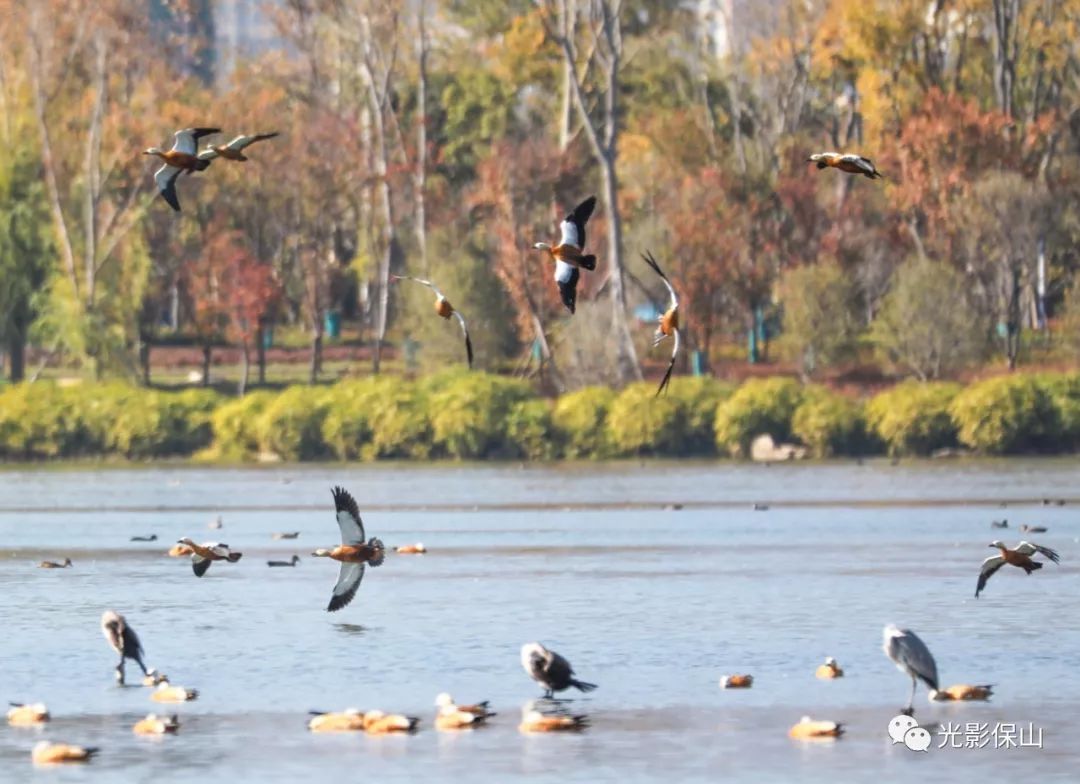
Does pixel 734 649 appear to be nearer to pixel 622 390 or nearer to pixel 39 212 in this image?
pixel 622 390

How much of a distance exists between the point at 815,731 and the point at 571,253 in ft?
22.2

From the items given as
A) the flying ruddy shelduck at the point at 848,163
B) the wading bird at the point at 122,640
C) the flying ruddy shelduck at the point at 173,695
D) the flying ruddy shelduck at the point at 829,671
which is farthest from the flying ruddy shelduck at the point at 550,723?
the flying ruddy shelduck at the point at 848,163

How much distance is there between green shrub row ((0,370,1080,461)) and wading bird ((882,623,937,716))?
151 ft

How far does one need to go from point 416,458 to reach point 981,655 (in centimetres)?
4748

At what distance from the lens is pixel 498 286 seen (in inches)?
3423

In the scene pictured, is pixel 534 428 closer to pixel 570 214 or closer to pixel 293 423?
pixel 293 423

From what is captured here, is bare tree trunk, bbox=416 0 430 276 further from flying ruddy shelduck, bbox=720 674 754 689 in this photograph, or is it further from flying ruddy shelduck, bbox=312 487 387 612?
flying ruddy shelduck, bbox=720 674 754 689

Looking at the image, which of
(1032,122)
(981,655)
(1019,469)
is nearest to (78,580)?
(981,655)

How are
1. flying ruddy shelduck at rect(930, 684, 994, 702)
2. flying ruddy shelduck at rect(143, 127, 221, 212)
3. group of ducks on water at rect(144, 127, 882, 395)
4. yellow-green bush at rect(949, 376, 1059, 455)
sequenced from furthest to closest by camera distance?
yellow-green bush at rect(949, 376, 1059, 455) < flying ruddy shelduck at rect(143, 127, 221, 212) < group of ducks on water at rect(144, 127, 882, 395) < flying ruddy shelduck at rect(930, 684, 994, 702)

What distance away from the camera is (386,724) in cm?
1931

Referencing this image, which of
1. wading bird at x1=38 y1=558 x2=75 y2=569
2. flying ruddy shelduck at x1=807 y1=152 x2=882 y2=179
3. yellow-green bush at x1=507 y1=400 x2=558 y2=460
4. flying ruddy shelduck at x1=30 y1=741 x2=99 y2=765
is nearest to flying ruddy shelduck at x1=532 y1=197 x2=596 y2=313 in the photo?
flying ruddy shelduck at x1=807 y1=152 x2=882 y2=179

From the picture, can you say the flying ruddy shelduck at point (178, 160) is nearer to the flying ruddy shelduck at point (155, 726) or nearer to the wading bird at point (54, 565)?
the flying ruddy shelduck at point (155, 726)

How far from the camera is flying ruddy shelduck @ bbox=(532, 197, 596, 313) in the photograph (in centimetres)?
2384

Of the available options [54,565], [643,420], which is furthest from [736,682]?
[643,420]
